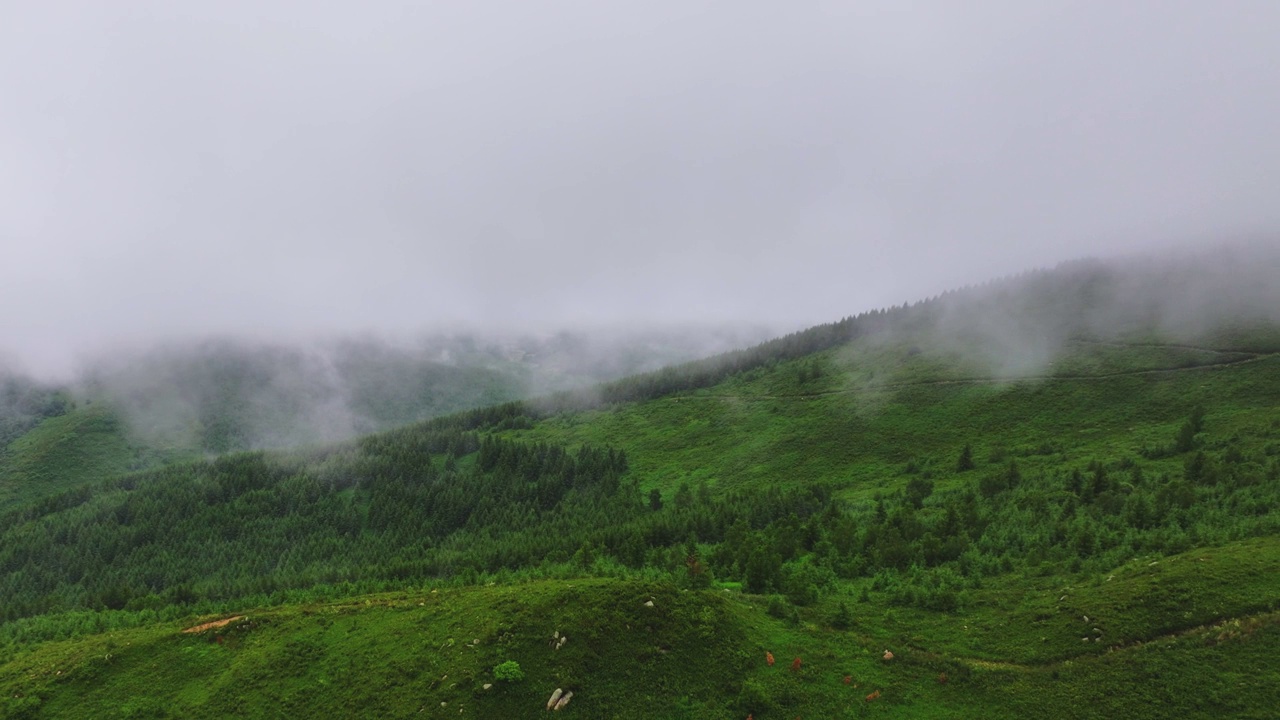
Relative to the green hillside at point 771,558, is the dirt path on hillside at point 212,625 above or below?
above

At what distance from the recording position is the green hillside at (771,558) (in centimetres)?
2939

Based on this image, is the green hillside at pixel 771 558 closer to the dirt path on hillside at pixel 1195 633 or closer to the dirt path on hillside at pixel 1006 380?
the dirt path on hillside at pixel 1195 633

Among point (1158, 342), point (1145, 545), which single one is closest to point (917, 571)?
point (1145, 545)

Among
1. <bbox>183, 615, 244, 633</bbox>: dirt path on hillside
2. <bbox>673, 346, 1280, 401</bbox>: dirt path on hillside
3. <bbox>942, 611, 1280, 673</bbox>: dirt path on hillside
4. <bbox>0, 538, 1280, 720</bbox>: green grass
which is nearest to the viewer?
<bbox>0, 538, 1280, 720</bbox>: green grass

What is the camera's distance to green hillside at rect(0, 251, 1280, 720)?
96.4ft

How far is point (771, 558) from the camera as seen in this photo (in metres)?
52.0

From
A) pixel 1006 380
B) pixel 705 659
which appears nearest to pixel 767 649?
pixel 705 659

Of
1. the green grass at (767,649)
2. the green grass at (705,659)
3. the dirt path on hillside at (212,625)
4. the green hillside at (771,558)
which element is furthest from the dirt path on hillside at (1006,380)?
the dirt path on hillside at (212,625)

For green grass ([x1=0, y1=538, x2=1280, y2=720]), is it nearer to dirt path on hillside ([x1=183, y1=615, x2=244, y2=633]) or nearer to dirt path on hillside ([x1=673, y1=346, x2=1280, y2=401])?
dirt path on hillside ([x1=183, y1=615, x2=244, y2=633])

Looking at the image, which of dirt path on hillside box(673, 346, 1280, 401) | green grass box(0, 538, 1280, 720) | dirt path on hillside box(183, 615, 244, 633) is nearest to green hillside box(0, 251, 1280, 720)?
green grass box(0, 538, 1280, 720)

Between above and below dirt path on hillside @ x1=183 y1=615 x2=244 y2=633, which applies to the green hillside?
below

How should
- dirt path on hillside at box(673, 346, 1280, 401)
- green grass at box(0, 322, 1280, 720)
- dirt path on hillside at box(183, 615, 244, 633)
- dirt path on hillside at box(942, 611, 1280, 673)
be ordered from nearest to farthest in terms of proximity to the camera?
green grass at box(0, 322, 1280, 720)
dirt path on hillside at box(942, 611, 1280, 673)
dirt path on hillside at box(183, 615, 244, 633)
dirt path on hillside at box(673, 346, 1280, 401)

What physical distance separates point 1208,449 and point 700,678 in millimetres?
77949

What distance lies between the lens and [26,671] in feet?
130
